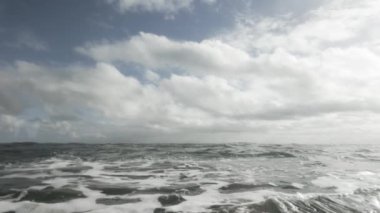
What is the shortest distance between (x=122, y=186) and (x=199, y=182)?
2.85 metres

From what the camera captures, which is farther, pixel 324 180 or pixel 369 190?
pixel 324 180

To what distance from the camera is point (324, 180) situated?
11.3m

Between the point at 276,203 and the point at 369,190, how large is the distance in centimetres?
429

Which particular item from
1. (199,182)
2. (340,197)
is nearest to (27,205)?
(199,182)

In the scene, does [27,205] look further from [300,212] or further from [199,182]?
[300,212]

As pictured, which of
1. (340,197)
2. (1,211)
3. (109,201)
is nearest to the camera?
(1,211)

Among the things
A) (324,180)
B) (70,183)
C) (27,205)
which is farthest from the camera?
(324,180)

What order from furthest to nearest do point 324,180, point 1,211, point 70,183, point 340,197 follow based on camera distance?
1. point 324,180
2. point 70,183
3. point 340,197
4. point 1,211

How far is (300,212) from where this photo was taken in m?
6.67

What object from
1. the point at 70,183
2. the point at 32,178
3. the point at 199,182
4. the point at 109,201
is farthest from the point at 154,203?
the point at 32,178

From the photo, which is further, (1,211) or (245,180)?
(245,180)

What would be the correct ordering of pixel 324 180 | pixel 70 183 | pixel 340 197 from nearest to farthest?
1. pixel 340 197
2. pixel 70 183
3. pixel 324 180

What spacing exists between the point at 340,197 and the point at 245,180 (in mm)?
3485

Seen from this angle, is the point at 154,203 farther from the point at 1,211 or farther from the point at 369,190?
the point at 369,190
